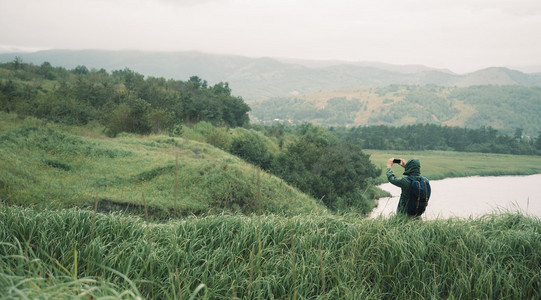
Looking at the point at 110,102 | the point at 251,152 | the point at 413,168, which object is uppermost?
the point at 413,168

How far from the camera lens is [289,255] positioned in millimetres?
4512

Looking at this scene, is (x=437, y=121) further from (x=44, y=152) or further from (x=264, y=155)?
(x=44, y=152)

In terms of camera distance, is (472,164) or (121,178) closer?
(121,178)

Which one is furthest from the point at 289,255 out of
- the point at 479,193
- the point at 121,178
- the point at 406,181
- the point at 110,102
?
the point at 479,193

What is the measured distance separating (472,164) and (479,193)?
20777mm

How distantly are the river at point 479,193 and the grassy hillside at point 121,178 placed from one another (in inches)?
715

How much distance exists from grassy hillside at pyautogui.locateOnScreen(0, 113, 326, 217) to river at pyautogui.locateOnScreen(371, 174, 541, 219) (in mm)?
18149

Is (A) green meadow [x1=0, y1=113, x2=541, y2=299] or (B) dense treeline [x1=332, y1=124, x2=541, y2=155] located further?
(B) dense treeline [x1=332, y1=124, x2=541, y2=155]

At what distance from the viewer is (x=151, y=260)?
402 cm

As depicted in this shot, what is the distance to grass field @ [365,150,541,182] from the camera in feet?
176

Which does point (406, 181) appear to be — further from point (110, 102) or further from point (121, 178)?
point (110, 102)

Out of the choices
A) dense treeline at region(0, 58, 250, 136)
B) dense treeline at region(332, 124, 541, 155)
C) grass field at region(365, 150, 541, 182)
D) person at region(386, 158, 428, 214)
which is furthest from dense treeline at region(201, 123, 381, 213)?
dense treeline at region(332, 124, 541, 155)

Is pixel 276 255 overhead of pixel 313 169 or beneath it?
overhead

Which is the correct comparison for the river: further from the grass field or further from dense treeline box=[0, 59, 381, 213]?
dense treeline box=[0, 59, 381, 213]
